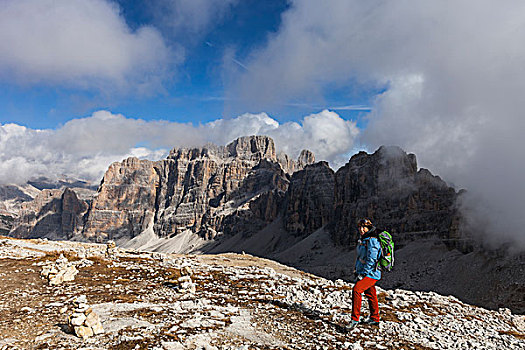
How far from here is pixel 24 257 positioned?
26875 millimetres

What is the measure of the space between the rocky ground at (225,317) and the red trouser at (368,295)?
448 mm

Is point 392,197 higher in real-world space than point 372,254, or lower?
higher

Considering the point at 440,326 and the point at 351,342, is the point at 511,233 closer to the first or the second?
the point at 440,326

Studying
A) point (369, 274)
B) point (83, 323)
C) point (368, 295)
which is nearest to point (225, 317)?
point (83, 323)

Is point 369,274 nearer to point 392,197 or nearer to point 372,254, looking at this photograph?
point 372,254

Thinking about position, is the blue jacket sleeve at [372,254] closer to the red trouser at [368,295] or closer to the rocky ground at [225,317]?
the red trouser at [368,295]

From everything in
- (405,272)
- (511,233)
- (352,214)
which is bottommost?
(405,272)

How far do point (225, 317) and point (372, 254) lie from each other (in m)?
5.89

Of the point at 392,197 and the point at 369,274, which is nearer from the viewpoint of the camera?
the point at 369,274

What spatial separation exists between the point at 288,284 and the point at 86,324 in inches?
514

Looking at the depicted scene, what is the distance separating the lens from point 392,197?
149 metres

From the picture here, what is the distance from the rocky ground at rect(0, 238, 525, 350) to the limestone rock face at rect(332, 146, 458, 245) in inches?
3996

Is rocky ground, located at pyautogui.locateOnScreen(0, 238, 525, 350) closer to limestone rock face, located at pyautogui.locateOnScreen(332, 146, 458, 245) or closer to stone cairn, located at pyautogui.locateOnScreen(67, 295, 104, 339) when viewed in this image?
stone cairn, located at pyautogui.locateOnScreen(67, 295, 104, 339)

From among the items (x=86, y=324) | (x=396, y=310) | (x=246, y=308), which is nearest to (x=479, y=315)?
(x=396, y=310)
